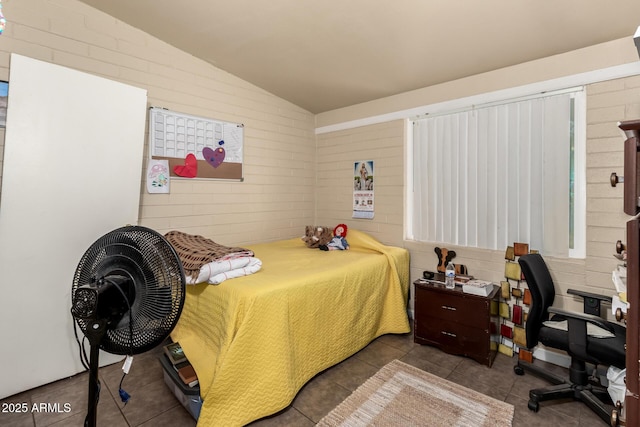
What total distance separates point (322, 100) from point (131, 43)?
194 cm

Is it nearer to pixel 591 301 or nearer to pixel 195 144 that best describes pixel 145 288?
pixel 195 144

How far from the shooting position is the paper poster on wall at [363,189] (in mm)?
3525

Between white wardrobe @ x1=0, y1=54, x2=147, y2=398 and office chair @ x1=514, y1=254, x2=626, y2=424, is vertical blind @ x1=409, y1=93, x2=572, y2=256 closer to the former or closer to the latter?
office chair @ x1=514, y1=254, x2=626, y2=424

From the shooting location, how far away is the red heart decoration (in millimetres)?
2808

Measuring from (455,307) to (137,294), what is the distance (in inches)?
90.7

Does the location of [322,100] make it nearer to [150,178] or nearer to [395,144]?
[395,144]

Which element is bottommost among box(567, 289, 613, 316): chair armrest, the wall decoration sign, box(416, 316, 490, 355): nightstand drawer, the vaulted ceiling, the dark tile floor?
the dark tile floor

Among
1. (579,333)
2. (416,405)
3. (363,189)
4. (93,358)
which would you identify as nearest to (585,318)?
(579,333)

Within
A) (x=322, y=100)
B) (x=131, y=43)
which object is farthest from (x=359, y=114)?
(x=131, y=43)

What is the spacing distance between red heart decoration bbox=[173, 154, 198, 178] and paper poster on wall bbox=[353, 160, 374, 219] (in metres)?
1.78

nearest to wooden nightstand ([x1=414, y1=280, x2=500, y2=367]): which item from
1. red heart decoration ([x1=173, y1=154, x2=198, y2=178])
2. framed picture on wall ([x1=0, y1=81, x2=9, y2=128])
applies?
red heart decoration ([x1=173, y1=154, x2=198, y2=178])

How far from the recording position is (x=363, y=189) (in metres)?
3.59

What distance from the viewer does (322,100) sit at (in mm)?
3641

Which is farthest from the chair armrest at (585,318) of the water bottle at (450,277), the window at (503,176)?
the water bottle at (450,277)
